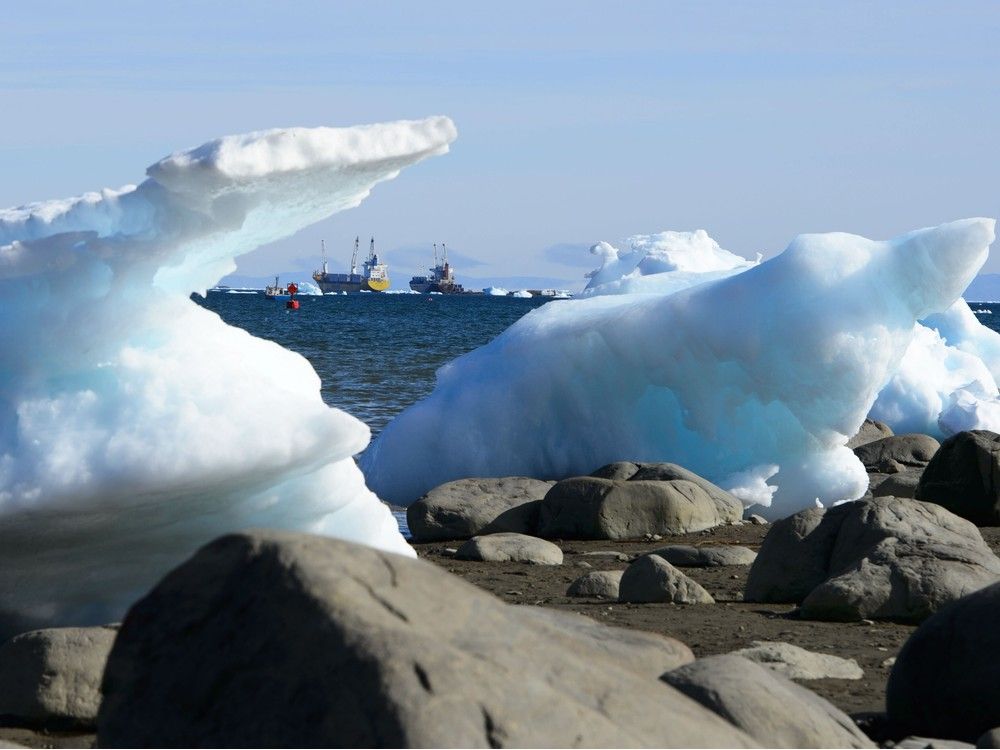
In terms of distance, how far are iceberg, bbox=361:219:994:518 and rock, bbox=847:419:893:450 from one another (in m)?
3.70

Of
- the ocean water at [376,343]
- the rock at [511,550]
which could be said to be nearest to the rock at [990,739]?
the rock at [511,550]

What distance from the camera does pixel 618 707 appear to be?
316cm

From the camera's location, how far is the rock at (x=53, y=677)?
5.17 metres

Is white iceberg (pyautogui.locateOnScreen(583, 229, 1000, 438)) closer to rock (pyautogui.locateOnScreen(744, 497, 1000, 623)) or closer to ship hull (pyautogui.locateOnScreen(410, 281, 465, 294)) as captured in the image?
Answer: rock (pyautogui.locateOnScreen(744, 497, 1000, 623))

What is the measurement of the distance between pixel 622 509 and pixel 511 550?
1.36 metres

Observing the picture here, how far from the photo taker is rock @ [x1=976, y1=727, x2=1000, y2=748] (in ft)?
14.3

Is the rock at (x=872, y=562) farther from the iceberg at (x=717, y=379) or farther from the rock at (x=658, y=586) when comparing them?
the iceberg at (x=717, y=379)

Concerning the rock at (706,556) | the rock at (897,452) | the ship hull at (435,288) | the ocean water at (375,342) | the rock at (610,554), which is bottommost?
the ship hull at (435,288)

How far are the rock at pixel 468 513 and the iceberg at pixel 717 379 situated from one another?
1.71 meters

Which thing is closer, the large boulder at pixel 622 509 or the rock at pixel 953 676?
the rock at pixel 953 676

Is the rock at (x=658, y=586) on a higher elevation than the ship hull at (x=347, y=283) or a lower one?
higher

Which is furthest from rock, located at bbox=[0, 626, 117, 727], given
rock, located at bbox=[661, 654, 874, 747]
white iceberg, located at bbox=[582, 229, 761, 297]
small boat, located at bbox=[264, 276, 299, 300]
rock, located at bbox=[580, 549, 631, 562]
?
small boat, located at bbox=[264, 276, 299, 300]

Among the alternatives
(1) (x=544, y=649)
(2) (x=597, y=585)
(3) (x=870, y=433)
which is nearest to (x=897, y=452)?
(3) (x=870, y=433)

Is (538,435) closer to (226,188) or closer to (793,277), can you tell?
(793,277)
